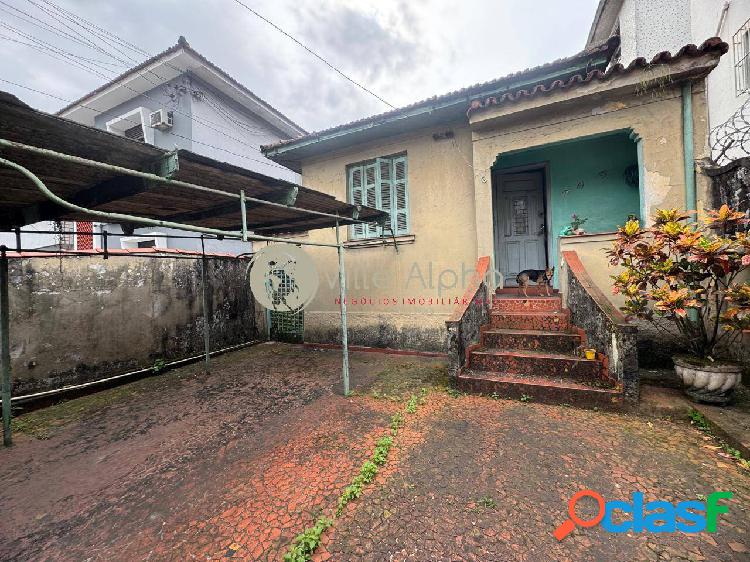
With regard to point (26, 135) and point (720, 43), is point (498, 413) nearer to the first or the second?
point (26, 135)

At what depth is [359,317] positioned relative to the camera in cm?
664

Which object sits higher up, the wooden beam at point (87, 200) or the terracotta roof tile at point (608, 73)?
the terracotta roof tile at point (608, 73)

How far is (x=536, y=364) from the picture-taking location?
3965 mm

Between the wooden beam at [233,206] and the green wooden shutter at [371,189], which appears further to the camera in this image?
the green wooden shutter at [371,189]

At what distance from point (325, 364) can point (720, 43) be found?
7.24m

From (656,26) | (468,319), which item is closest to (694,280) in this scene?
(468,319)

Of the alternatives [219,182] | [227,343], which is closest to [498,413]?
[219,182]

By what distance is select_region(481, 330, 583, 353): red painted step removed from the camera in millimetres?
4156

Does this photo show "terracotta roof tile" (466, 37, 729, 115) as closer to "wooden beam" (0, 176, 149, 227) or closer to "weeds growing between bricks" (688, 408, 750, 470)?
"weeds growing between bricks" (688, 408, 750, 470)

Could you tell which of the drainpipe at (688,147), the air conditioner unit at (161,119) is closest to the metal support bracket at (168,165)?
the drainpipe at (688,147)

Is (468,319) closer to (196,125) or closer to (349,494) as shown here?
(349,494)

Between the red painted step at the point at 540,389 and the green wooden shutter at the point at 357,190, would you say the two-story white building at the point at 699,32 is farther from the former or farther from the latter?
the green wooden shutter at the point at 357,190

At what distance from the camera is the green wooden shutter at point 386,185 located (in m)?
6.39

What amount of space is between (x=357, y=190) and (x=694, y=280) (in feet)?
18.5
